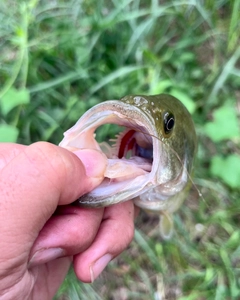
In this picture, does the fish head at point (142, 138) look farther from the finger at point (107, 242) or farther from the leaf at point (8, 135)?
the leaf at point (8, 135)

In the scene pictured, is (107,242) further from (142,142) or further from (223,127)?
(223,127)

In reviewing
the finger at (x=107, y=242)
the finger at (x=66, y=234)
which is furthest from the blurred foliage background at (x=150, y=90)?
the finger at (x=66, y=234)

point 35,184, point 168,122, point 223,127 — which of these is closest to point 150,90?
point 223,127

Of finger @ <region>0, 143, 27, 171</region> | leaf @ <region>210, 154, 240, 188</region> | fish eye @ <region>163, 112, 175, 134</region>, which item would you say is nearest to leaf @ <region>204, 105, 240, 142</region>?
leaf @ <region>210, 154, 240, 188</region>

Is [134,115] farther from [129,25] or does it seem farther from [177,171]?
[129,25]

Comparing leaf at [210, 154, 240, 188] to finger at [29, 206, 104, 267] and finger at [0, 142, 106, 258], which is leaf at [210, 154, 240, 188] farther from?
finger at [0, 142, 106, 258]

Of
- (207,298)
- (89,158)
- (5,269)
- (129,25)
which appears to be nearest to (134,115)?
(89,158)
